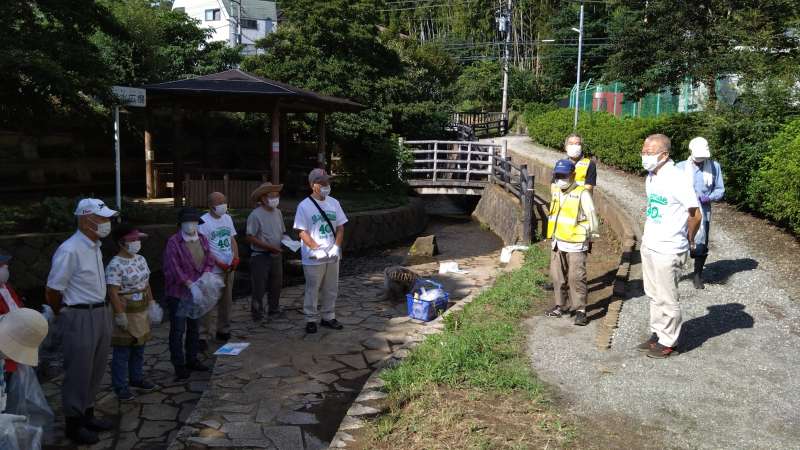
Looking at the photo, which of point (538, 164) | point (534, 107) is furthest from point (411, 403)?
point (534, 107)

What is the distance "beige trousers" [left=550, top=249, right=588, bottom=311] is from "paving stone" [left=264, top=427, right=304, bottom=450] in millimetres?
3143

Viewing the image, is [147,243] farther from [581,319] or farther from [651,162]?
[651,162]

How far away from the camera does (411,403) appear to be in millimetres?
4480

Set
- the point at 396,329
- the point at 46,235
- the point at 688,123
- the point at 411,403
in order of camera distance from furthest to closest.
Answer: the point at 688,123 < the point at 46,235 < the point at 396,329 < the point at 411,403

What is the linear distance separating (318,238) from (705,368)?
3.72m

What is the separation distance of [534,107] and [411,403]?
36438 millimetres

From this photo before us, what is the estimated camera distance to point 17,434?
2988 mm

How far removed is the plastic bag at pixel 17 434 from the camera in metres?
2.88

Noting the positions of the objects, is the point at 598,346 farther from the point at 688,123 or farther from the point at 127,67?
the point at 127,67

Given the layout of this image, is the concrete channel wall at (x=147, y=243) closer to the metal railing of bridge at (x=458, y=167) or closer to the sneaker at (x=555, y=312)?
the metal railing of bridge at (x=458, y=167)

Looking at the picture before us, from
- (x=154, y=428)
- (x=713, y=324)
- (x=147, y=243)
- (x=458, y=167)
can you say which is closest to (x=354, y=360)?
(x=154, y=428)

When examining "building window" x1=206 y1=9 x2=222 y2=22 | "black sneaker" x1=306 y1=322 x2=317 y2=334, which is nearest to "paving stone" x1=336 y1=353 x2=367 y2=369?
"black sneaker" x1=306 y1=322 x2=317 y2=334

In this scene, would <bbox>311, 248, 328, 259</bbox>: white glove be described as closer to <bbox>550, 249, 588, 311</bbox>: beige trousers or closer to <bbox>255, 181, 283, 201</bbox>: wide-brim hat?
<bbox>255, 181, 283, 201</bbox>: wide-brim hat

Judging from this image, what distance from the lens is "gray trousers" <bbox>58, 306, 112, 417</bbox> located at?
427 cm
